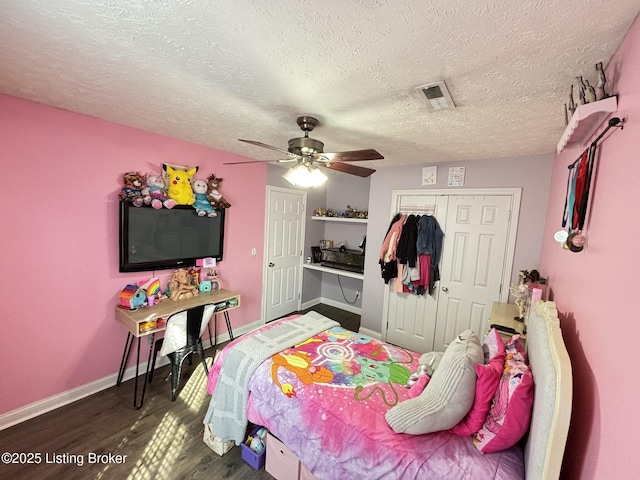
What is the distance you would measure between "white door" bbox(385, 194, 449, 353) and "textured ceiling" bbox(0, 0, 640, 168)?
4.09 ft

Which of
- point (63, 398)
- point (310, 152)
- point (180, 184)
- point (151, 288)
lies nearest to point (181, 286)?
point (151, 288)

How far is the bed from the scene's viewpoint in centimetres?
100

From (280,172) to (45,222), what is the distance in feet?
8.45

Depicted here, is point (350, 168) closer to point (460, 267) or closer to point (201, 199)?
point (201, 199)

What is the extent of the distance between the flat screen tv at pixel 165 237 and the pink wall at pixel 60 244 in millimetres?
112

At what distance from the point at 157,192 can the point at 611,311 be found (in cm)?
304

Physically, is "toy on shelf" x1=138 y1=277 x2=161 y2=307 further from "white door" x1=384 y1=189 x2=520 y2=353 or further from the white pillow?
"white door" x1=384 y1=189 x2=520 y2=353

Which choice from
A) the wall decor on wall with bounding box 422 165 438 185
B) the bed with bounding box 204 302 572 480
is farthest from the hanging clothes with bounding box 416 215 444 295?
the bed with bounding box 204 302 572 480

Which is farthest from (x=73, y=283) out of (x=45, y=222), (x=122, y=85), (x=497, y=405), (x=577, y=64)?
(x=577, y=64)

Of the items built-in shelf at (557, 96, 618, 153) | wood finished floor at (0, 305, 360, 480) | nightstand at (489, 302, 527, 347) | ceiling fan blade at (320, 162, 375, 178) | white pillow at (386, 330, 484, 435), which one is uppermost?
built-in shelf at (557, 96, 618, 153)

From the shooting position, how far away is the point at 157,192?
2.53 m

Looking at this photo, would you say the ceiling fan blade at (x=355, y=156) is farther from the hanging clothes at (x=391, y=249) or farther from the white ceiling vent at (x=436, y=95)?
the hanging clothes at (x=391, y=249)

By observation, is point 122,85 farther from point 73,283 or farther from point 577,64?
point 577,64

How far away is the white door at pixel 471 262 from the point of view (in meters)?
2.90
